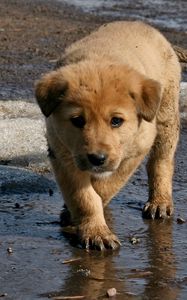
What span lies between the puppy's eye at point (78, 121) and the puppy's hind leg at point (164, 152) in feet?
5.06

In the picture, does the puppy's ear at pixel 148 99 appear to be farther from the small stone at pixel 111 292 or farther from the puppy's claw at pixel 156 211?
the small stone at pixel 111 292

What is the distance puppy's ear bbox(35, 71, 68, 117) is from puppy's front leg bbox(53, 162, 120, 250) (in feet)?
1.51

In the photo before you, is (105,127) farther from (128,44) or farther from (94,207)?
(128,44)

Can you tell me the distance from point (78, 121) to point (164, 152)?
5.72ft

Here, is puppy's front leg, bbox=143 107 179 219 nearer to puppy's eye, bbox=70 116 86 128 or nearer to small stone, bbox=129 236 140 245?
small stone, bbox=129 236 140 245

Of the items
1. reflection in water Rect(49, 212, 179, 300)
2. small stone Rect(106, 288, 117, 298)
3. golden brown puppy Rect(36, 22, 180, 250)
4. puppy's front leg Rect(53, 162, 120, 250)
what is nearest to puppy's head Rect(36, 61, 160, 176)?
golden brown puppy Rect(36, 22, 180, 250)

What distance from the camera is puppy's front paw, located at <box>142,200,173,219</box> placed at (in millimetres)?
7484

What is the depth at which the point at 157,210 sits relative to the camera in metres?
7.48

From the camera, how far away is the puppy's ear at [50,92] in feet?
21.3

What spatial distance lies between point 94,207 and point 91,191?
0.37 ft

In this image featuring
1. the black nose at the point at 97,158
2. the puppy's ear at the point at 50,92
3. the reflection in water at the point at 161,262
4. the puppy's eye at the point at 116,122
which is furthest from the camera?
the puppy's ear at the point at 50,92

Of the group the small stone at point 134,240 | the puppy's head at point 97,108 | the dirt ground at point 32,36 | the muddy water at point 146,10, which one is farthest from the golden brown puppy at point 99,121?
the muddy water at point 146,10

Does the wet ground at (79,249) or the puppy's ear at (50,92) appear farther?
the puppy's ear at (50,92)

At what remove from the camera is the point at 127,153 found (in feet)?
22.0
